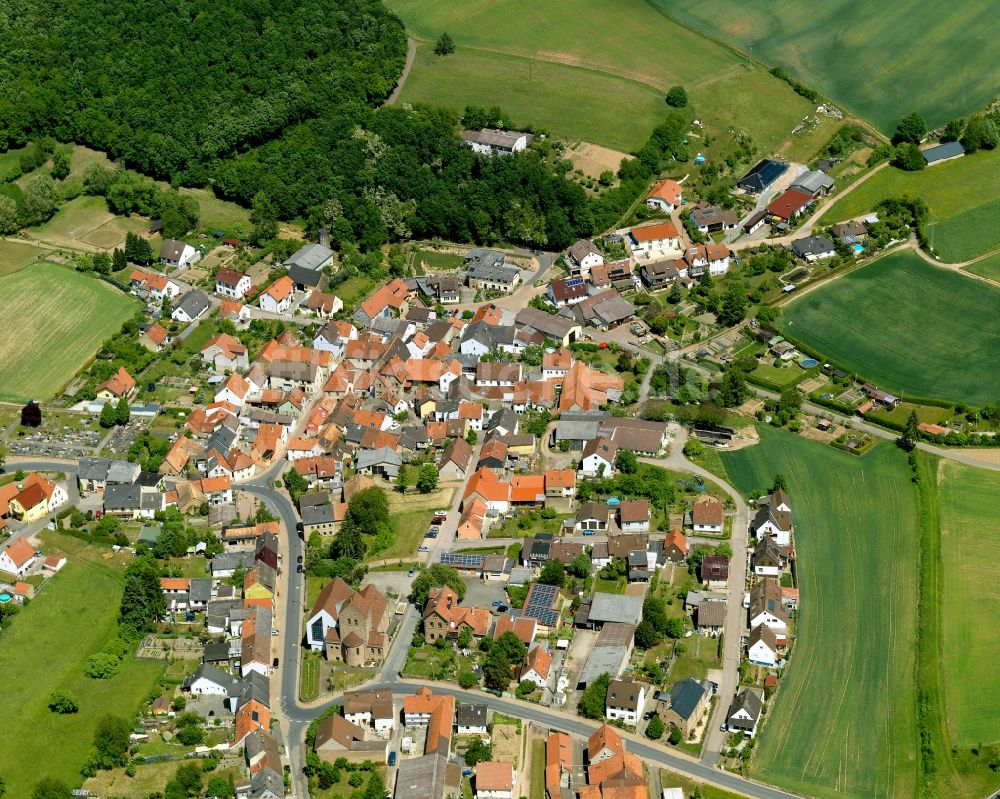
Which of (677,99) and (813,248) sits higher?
(677,99)

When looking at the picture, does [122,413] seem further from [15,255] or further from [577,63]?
[577,63]

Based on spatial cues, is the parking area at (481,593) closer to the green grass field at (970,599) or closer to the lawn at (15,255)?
the green grass field at (970,599)

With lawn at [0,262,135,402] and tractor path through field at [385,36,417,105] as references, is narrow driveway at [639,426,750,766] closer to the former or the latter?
lawn at [0,262,135,402]

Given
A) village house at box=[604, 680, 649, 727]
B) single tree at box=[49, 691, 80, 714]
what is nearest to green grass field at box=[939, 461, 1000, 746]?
village house at box=[604, 680, 649, 727]

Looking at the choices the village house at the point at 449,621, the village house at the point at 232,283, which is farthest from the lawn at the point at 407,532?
the village house at the point at 232,283

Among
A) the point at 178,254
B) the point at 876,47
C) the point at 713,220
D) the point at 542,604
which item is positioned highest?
the point at 876,47

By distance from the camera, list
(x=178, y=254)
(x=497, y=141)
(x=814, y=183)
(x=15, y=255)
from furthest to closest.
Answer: (x=497, y=141), (x=814, y=183), (x=15, y=255), (x=178, y=254)

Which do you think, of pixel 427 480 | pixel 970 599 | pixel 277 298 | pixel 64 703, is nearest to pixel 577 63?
pixel 277 298

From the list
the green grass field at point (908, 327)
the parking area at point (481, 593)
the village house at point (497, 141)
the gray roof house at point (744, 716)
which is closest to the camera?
the gray roof house at point (744, 716)
